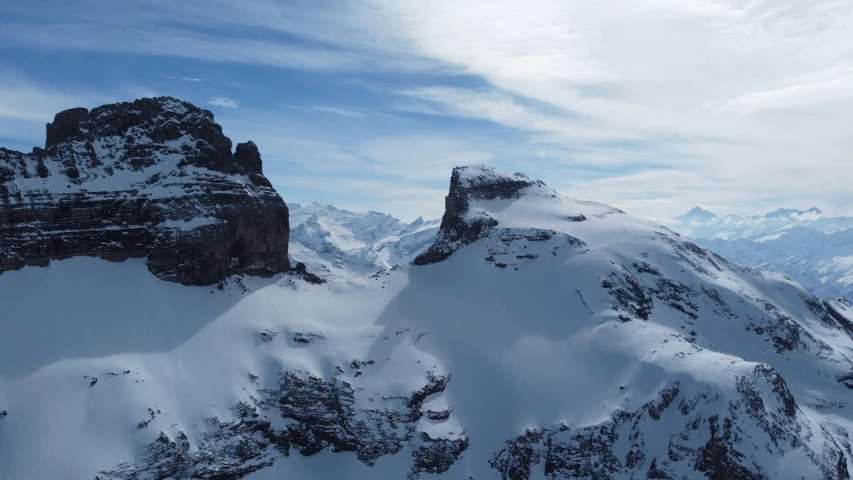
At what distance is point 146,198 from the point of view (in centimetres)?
9450

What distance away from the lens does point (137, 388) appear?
7312cm

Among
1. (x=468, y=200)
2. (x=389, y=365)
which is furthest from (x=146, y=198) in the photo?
(x=468, y=200)

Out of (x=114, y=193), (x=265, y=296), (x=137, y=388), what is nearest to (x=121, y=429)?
(x=137, y=388)

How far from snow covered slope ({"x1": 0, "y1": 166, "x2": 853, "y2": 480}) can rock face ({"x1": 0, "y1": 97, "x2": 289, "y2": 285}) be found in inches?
137

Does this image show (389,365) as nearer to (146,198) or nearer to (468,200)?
(146,198)

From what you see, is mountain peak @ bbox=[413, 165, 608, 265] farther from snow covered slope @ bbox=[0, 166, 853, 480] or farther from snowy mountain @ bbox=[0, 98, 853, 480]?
snow covered slope @ bbox=[0, 166, 853, 480]

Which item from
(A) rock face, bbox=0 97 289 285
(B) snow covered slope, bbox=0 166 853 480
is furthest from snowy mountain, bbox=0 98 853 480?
(A) rock face, bbox=0 97 289 285

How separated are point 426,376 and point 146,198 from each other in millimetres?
55912

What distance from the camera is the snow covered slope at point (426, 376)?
2744 inches

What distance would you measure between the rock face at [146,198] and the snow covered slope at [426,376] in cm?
347

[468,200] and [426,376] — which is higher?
[468,200]

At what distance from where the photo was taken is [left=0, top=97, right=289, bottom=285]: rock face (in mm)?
88188

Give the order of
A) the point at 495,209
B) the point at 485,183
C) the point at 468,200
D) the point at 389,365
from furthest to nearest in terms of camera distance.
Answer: the point at 485,183 → the point at 495,209 → the point at 468,200 → the point at 389,365

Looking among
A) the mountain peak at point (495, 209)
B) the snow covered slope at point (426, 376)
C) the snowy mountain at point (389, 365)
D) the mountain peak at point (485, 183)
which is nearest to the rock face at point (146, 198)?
the snowy mountain at point (389, 365)
